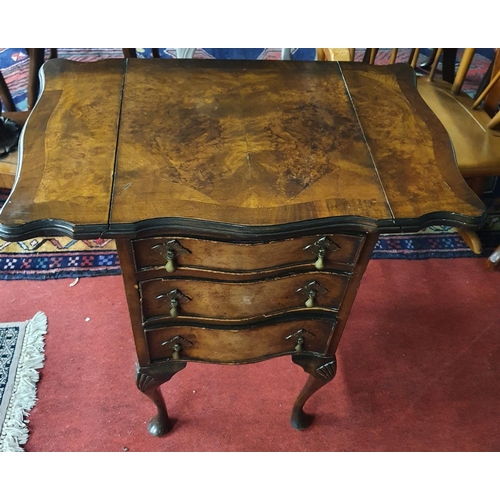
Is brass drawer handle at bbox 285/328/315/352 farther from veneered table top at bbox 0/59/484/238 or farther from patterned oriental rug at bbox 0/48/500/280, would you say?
patterned oriental rug at bbox 0/48/500/280

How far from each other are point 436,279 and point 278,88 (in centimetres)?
103

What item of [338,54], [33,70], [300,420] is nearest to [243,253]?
[300,420]

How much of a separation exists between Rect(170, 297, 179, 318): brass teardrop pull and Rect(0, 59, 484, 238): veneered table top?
0.68ft

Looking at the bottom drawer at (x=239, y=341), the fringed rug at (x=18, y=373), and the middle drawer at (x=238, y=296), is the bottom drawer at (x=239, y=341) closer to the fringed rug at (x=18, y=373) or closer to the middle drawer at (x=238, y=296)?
the middle drawer at (x=238, y=296)

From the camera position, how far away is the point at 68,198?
0.77 m

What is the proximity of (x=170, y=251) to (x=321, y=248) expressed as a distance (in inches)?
10.3

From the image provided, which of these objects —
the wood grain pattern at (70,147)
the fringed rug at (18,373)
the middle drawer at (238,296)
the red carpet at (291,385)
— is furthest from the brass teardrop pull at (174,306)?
the fringed rug at (18,373)

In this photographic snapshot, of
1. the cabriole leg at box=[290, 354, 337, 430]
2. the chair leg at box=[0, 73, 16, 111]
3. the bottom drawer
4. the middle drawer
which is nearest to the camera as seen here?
the middle drawer

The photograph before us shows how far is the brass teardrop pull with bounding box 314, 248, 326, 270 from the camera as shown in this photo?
2.73ft

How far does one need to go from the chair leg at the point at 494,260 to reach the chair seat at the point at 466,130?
1.37 ft

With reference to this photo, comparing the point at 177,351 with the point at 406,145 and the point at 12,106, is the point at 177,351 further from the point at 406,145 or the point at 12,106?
the point at 12,106

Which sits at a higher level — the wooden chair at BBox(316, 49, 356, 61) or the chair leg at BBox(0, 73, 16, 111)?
the wooden chair at BBox(316, 49, 356, 61)

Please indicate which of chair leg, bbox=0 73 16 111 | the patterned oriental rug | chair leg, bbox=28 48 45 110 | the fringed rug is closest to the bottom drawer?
the fringed rug

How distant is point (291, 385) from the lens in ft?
4.69
